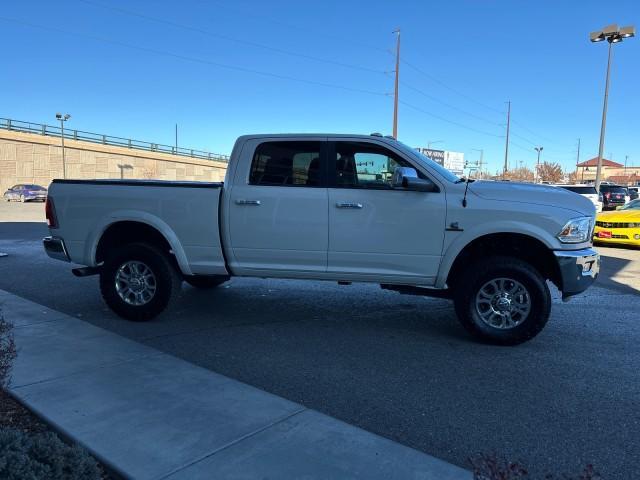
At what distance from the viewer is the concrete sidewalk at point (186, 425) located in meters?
2.87

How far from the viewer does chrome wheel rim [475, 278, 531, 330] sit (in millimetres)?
5105

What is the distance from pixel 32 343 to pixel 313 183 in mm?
3241

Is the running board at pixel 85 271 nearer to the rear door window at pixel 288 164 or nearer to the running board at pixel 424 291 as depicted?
the rear door window at pixel 288 164

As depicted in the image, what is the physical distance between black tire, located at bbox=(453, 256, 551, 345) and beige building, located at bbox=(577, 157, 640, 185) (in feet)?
346

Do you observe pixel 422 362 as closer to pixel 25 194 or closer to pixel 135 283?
pixel 135 283

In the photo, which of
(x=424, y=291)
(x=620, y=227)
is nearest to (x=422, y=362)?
(x=424, y=291)

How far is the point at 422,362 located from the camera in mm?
4742

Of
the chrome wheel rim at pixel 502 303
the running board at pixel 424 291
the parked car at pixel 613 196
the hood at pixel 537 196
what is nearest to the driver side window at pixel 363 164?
the hood at pixel 537 196

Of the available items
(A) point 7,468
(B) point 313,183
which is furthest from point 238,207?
(A) point 7,468

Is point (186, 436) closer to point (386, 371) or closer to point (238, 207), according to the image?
point (386, 371)

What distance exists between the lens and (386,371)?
4.50 metres

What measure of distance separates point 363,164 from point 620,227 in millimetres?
11264

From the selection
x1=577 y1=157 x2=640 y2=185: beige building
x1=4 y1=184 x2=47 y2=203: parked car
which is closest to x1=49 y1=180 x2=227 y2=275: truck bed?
x1=4 y1=184 x2=47 y2=203: parked car

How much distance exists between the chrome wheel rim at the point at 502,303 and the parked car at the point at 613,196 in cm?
2936
